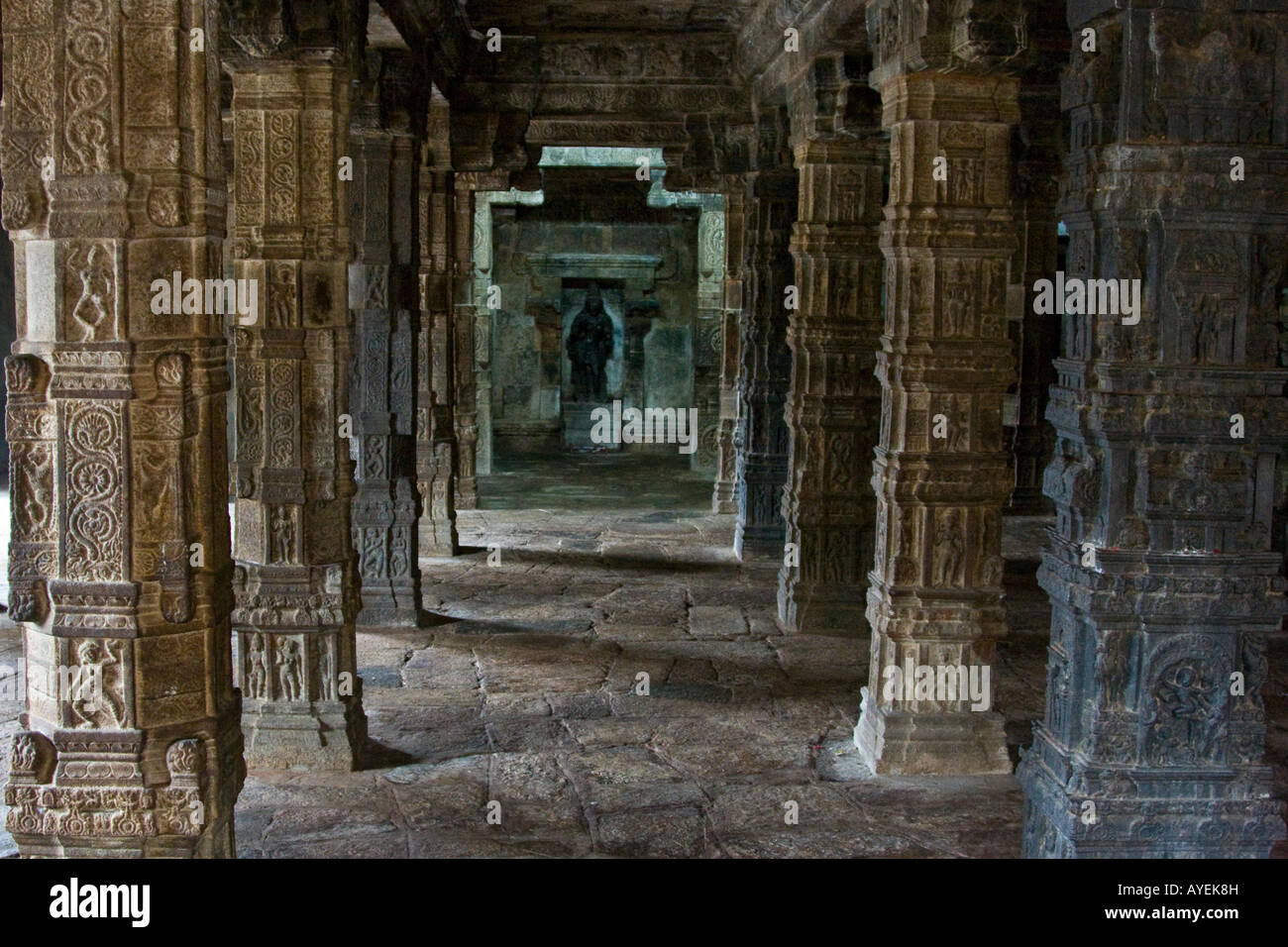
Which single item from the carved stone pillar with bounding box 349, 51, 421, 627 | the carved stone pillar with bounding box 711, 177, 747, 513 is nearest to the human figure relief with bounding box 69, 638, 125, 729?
the carved stone pillar with bounding box 349, 51, 421, 627

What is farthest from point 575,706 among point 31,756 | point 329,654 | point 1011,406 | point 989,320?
point 1011,406

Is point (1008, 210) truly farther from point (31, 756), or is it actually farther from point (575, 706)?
point (31, 756)

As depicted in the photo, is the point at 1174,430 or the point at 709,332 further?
the point at 709,332

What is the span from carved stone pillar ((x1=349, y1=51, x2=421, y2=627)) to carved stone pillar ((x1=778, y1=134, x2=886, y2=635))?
243cm

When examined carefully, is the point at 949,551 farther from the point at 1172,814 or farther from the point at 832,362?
the point at 832,362

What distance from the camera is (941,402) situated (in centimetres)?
563

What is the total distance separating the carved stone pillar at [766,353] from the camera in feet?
34.2

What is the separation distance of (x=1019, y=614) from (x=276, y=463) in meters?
5.61

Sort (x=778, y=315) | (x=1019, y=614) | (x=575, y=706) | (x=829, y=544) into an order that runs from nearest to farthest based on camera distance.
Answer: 1. (x=575, y=706)
2. (x=829, y=544)
3. (x=1019, y=614)
4. (x=778, y=315)

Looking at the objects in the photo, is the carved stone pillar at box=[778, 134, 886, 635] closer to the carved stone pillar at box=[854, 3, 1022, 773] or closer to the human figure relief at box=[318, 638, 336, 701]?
the carved stone pillar at box=[854, 3, 1022, 773]

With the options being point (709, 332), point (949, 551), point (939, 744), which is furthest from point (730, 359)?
point (939, 744)

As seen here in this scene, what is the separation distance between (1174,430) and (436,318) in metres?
7.70

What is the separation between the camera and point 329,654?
5.90 metres

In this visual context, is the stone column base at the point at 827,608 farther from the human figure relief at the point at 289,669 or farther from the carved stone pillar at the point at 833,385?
the human figure relief at the point at 289,669
